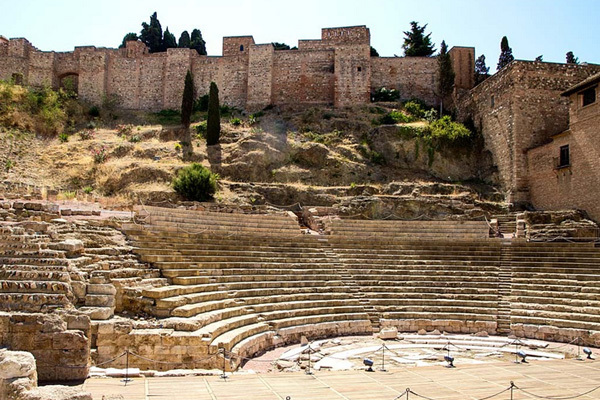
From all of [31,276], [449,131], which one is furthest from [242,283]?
[449,131]

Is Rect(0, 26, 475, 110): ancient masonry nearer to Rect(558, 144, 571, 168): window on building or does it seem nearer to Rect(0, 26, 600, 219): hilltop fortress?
Rect(0, 26, 600, 219): hilltop fortress

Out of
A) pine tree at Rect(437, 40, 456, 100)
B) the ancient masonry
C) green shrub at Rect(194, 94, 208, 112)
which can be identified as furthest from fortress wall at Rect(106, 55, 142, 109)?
pine tree at Rect(437, 40, 456, 100)

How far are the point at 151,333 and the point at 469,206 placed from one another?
714 inches

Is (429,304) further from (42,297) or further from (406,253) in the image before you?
(42,297)

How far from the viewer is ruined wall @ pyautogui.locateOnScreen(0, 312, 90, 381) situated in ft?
24.3

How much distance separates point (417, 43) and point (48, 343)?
119 ft

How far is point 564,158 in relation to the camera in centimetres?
2250

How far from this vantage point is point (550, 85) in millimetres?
25250

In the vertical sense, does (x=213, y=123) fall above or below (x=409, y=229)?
above

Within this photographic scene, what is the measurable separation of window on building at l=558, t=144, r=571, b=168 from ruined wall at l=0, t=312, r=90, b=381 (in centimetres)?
2099

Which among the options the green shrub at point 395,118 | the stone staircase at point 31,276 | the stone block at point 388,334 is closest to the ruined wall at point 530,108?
the green shrub at point 395,118

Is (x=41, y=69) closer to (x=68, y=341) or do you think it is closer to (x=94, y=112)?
(x=94, y=112)

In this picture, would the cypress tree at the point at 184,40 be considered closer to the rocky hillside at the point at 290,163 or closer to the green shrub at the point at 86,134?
the rocky hillside at the point at 290,163

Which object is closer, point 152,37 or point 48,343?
point 48,343
